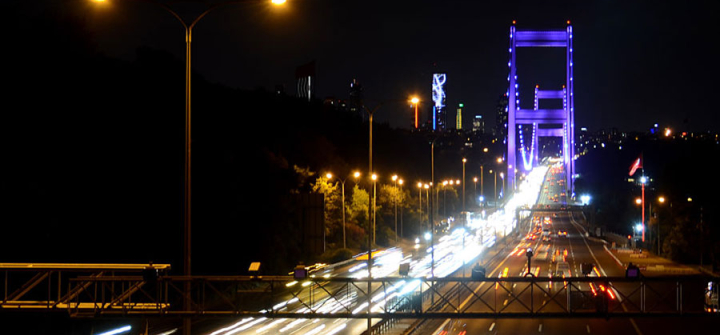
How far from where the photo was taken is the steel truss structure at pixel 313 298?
1912cm

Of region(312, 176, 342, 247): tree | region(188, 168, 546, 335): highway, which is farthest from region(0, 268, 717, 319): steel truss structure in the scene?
region(312, 176, 342, 247): tree

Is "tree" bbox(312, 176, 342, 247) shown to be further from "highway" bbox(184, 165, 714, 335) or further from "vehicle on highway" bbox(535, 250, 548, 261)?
"vehicle on highway" bbox(535, 250, 548, 261)

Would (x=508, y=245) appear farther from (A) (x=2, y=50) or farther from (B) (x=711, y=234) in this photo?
(A) (x=2, y=50)

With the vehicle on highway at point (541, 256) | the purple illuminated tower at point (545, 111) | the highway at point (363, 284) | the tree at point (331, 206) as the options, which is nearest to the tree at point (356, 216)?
the tree at point (331, 206)

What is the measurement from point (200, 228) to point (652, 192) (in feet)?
223

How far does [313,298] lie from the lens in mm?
29609

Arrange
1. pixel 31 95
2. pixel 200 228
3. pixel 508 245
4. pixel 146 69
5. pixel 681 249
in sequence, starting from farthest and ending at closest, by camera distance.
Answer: pixel 508 245, pixel 681 249, pixel 146 69, pixel 200 228, pixel 31 95

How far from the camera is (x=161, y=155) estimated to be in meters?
43.7

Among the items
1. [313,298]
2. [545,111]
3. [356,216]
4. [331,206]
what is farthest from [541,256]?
[545,111]

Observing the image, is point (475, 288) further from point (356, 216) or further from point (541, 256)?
point (356, 216)

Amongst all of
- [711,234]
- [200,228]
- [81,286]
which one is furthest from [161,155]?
[711,234]

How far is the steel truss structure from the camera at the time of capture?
62.7 feet

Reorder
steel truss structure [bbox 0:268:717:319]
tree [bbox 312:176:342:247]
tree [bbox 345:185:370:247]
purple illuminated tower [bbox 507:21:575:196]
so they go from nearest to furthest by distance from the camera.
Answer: steel truss structure [bbox 0:268:717:319]
tree [bbox 312:176:342:247]
tree [bbox 345:185:370:247]
purple illuminated tower [bbox 507:21:575:196]

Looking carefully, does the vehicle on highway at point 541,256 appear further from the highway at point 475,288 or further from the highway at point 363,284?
the highway at point 363,284
